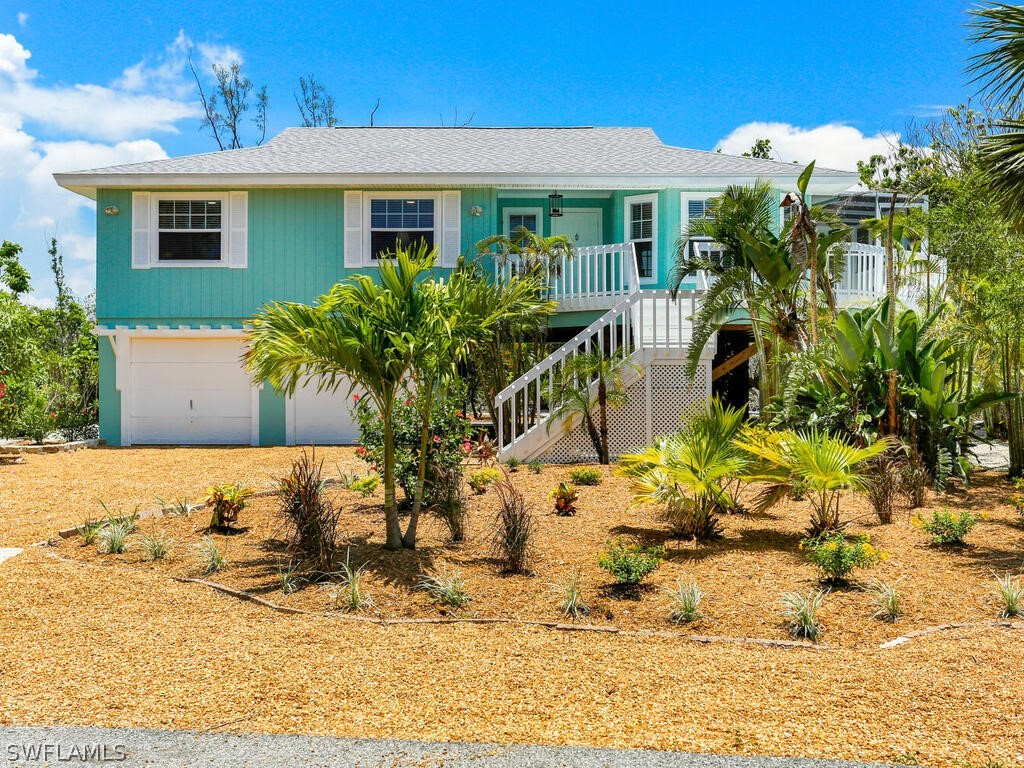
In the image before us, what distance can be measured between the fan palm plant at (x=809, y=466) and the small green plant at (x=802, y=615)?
1704mm

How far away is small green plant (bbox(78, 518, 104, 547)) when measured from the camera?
8297 mm

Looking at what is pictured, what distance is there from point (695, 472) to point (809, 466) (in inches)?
39.3

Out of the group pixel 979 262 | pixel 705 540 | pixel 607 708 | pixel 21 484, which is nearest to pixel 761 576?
pixel 705 540

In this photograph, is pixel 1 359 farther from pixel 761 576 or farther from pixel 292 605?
pixel 761 576

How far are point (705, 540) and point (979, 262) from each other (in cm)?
630

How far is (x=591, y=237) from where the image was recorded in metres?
18.4

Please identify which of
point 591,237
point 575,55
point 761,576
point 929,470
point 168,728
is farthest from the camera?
point 575,55

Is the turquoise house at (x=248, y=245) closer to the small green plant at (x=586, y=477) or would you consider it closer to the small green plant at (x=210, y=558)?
the small green plant at (x=586, y=477)

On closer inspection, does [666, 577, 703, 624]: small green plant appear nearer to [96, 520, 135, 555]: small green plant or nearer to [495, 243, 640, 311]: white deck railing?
[96, 520, 135, 555]: small green plant

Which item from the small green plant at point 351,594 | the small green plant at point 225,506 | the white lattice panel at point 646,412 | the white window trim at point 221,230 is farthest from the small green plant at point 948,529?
the white window trim at point 221,230

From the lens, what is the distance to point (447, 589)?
6.41m

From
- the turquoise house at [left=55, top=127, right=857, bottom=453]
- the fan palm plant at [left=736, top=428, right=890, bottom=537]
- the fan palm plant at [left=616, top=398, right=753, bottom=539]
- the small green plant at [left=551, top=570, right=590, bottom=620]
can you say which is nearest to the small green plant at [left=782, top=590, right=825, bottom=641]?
the small green plant at [left=551, top=570, right=590, bottom=620]

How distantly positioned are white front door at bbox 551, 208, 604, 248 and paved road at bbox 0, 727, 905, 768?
1511 centimetres

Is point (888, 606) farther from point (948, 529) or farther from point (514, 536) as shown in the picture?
point (514, 536)
